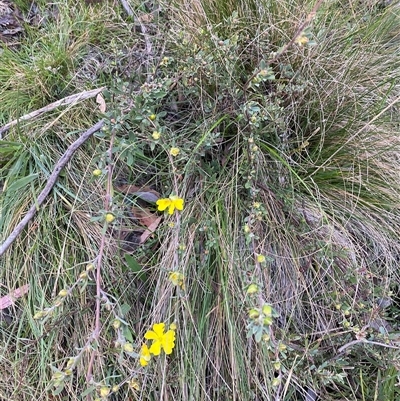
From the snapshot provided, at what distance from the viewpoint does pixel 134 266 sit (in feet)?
3.82

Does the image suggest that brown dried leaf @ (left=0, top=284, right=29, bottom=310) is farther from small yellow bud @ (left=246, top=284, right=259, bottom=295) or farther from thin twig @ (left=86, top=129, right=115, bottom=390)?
small yellow bud @ (left=246, top=284, right=259, bottom=295)

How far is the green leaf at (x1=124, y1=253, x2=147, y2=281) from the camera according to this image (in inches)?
45.2

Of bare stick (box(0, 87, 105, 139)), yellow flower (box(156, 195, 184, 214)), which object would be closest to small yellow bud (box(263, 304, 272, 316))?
yellow flower (box(156, 195, 184, 214))

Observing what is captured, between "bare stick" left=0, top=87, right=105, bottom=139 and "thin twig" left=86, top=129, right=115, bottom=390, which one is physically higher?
"bare stick" left=0, top=87, right=105, bottom=139

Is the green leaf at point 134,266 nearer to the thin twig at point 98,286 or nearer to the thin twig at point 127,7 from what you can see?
the thin twig at point 98,286

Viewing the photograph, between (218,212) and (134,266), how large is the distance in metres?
0.28

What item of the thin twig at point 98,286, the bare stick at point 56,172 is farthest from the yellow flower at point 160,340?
the bare stick at point 56,172

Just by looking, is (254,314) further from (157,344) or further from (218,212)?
(218,212)

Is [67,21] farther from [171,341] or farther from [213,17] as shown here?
[171,341]

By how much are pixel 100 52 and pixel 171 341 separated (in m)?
1.10

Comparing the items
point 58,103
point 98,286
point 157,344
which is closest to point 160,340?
point 157,344

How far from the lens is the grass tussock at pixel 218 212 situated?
1095 millimetres

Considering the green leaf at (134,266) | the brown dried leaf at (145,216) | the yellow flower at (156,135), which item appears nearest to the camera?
the yellow flower at (156,135)

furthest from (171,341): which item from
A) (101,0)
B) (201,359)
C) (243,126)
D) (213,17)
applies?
(101,0)
